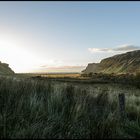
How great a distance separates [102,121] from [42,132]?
5.01 ft

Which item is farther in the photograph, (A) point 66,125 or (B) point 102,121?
(B) point 102,121

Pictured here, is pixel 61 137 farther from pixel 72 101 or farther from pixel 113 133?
pixel 72 101

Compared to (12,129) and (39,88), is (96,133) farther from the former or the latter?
(39,88)

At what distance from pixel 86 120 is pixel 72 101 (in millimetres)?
1199

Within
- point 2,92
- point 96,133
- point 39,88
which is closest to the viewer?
point 96,133

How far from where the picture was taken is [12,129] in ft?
13.0

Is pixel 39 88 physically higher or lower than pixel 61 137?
higher

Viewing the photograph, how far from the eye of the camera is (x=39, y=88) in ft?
24.0

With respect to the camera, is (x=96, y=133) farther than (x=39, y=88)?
No

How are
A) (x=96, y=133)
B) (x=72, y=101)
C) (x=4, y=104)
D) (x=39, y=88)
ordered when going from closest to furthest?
(x=96, y=133) < (x=4, y=104) < (x=72, y=101) < (x=39, y=88)

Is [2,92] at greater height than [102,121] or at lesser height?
greater

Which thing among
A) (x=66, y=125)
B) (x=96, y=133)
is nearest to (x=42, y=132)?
(x=66, y=125)

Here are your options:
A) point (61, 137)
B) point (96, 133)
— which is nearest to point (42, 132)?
point (61, 137)

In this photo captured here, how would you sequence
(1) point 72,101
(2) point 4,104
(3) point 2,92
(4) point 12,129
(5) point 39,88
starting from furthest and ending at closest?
(5) point 39,88 → (1) point 72,101 → (3) point 2,92 → (2) point 4,104 → (4) point 12,129
